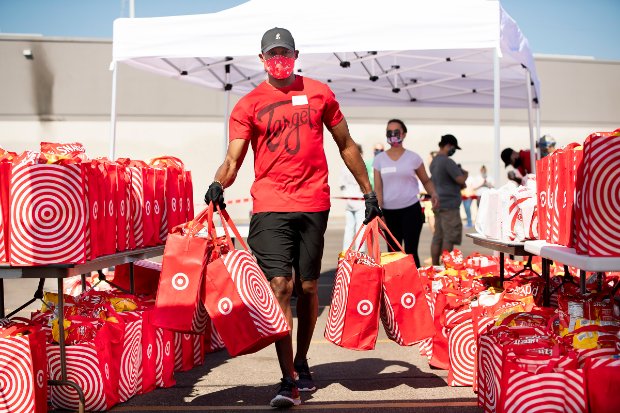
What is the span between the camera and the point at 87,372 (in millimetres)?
4863

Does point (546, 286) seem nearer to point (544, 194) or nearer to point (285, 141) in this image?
point (544, 194)

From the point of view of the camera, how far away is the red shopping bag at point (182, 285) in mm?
4449

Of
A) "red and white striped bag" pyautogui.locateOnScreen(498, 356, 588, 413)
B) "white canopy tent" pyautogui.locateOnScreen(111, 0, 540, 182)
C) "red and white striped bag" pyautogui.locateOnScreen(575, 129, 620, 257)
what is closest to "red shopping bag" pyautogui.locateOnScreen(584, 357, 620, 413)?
"red and white striped bag" pyautogui.locateOnScreen(498, 356, 588, 413)

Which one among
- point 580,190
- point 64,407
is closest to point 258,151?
point 64,407

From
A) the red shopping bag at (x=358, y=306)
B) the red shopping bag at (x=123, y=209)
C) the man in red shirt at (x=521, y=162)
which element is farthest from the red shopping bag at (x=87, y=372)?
the man in red shirt at (x=521, y=162)

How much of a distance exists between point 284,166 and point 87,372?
1.64m

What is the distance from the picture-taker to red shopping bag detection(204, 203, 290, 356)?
4.41 m

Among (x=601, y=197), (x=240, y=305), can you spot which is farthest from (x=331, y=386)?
(x=601, y=197)

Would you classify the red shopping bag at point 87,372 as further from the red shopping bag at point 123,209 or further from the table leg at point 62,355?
the red shopping bag at point 123,209

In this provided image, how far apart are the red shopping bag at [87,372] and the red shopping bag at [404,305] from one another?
65.9 inches

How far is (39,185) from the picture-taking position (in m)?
4.57

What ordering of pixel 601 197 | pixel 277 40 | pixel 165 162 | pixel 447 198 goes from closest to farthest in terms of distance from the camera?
pixel 601 197 → pixel 277 40 → pixel 165 162 → pixel 447 198

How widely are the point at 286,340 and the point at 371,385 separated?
920mm

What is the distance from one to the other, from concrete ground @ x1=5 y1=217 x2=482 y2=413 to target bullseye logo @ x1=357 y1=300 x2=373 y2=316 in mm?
534
